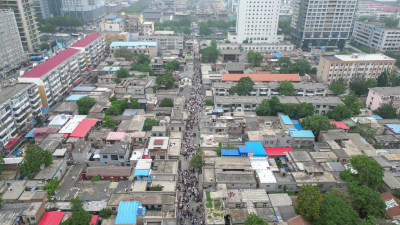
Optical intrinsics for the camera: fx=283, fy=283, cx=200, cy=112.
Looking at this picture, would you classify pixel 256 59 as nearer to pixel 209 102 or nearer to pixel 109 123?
pixel 209 102

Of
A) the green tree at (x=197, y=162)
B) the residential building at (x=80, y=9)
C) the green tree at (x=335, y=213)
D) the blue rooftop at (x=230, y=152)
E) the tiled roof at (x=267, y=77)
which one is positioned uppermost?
the residential building at (x=80, y=9)

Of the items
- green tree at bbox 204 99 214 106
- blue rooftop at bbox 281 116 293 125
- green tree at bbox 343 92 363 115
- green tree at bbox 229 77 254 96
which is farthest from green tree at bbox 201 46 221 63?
green tree at bbox 343 92 363 115

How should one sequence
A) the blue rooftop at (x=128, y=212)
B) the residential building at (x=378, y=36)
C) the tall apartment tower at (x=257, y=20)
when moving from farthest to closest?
the tall apartment tower at (x=257, y=20)
the residential building at (x=378, y=36)
the blue rooftop at (x=128, y=212)

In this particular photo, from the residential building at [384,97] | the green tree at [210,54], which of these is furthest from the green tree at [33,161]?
the residential building at [384,97]

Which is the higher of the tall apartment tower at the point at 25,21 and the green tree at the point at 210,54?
the tall apartment tower at the point at 25,21

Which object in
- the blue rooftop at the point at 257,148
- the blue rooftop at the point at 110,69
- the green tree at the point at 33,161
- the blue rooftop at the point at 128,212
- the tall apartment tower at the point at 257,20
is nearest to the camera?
the blue rooftop at the point at 128,212

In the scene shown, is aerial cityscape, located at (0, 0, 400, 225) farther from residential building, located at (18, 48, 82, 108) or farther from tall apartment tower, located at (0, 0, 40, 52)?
tall apartment tower, located at (0, 0, 40, 52)

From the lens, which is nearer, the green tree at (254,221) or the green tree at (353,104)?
the green tree at (254,221)

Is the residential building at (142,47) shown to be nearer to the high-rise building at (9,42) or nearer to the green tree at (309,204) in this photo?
the high-rise building at (9,42)
